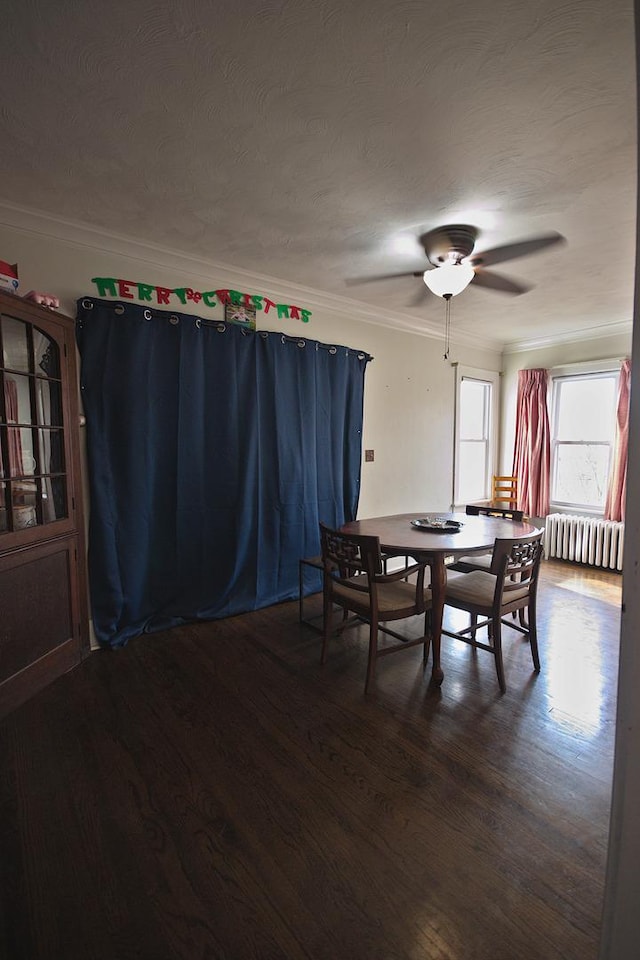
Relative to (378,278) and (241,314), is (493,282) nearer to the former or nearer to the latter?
(378,278)

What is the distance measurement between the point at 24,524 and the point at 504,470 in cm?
526

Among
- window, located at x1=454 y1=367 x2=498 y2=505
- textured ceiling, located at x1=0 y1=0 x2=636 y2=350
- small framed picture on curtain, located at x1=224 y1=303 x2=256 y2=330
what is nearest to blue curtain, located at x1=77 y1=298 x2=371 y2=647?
small framed picture on curtain, located at x1=224 y1=303 x2=256 y2=330

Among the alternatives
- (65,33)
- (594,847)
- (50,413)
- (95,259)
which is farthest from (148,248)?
(594,847)

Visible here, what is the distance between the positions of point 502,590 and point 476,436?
11.5 feet

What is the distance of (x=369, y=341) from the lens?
13.5ft

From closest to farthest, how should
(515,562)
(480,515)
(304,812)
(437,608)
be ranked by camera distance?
(304,812) < (515,562) < (437,608) < (480,515)

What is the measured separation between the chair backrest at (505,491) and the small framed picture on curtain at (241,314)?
3.44m

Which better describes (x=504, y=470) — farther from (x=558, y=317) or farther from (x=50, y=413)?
(x=50, y=413)

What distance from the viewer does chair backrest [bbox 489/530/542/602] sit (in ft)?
7.47

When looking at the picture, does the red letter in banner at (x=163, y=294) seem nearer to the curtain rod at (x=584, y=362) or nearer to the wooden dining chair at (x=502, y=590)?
the wooden dining chair at (x=502, y=590)

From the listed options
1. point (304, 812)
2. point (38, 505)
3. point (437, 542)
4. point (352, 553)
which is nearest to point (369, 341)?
point (437, 542)

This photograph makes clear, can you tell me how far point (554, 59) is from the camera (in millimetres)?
1389

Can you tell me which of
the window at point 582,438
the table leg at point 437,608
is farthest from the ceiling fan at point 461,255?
the window at point 582,438

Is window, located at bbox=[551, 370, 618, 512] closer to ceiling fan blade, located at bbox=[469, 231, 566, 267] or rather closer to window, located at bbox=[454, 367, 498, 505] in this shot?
window, located at bbox=[454, 367, 498, 505]
